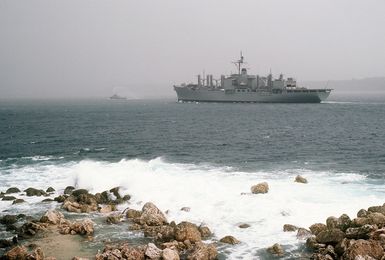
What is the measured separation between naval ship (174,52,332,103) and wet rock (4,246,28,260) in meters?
136

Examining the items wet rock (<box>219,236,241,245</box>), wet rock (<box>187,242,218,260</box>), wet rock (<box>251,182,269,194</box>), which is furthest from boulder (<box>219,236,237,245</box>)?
wet rock (<box>251,182,269,194</box>)

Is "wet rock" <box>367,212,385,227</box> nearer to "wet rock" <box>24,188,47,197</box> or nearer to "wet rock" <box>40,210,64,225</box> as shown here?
"wet rock" <box>40,210,64,225</box>

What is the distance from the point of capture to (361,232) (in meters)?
18.8

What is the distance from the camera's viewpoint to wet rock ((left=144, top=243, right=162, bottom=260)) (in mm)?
18438

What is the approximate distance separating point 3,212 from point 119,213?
802 centimetres

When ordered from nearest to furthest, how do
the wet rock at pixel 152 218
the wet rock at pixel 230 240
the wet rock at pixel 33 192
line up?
the wet rock at pixel 230 240 < the wet rock at pixel 152 218 < the wet rock at pixel 33 192

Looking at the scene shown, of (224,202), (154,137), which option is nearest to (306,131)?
(154,137)

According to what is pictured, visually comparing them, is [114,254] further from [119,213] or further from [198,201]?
[198,201]

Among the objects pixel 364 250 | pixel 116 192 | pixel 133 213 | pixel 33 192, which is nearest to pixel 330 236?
pixel 364 250

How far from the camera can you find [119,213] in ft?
86.2

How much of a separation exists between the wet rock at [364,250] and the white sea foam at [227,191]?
11.4 feet

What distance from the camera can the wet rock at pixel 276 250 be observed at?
19.2 meters

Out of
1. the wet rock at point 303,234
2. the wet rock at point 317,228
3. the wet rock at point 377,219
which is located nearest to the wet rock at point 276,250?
the wet rock at point 303,234

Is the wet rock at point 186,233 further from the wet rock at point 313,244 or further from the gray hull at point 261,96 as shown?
the gray hull at point 261,96
